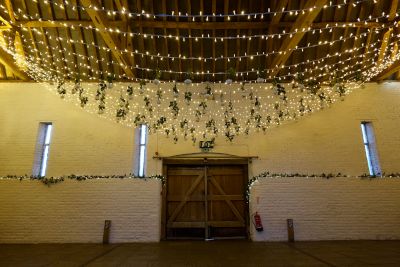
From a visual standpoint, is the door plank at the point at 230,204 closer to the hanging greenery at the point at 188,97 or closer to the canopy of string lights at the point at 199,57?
the canopy of string lights at the point at 199,57

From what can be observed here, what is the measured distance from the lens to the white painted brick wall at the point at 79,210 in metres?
6.12

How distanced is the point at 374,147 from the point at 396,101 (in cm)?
133

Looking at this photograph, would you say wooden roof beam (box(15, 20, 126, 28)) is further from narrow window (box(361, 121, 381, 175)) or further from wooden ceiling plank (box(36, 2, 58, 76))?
narrow window (box(361, 121, 381, 175))

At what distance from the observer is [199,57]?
22.1 feet

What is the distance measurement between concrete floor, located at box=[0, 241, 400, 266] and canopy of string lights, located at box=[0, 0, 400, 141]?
267cm

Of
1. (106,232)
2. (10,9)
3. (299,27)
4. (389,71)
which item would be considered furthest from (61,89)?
(389,71)

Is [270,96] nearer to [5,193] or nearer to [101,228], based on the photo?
[101,228]

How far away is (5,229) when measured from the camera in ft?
20.0

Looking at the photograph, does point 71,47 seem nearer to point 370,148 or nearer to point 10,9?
point 10,9

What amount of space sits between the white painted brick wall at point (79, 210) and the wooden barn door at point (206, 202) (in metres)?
0.46

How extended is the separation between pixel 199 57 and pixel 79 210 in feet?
14.1

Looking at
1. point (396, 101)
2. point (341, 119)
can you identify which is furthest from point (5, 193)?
point (396, 101)

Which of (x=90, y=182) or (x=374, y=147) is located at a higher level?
(x=374, y=147)

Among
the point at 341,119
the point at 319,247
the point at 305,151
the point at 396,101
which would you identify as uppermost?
the point at 396,101
